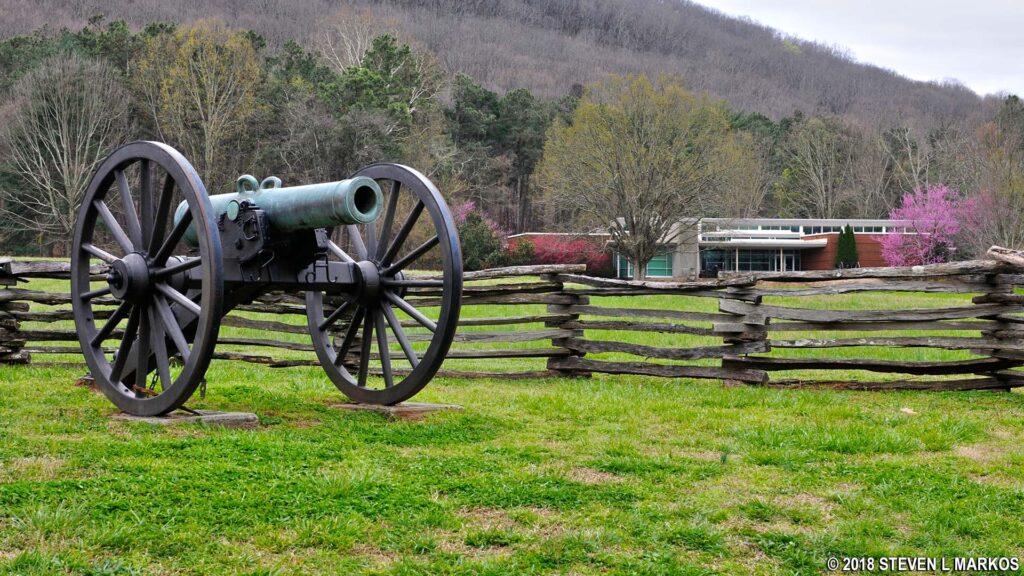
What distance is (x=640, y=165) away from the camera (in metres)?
42.2

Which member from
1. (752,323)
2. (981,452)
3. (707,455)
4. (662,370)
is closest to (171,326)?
(707,455)

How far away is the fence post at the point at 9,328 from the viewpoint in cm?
1018

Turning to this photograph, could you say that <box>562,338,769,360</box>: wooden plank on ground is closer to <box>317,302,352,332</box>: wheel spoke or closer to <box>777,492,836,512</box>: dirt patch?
<box>317,302,352,332</box>: wheel spoke

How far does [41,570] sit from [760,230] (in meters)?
62.5

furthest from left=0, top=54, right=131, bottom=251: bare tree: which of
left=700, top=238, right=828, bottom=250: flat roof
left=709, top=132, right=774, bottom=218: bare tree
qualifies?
left=700, top=238, right=828, bottom=250: flat roof

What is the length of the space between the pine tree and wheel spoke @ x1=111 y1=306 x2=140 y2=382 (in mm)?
53347

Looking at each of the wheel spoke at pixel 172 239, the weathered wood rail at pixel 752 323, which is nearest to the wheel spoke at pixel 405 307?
the wheel spoke at pixel 172 239

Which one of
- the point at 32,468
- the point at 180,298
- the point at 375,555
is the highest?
the point at 180,298

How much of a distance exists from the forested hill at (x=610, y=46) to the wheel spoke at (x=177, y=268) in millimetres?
73487

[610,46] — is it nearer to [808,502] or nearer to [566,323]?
[566,323]

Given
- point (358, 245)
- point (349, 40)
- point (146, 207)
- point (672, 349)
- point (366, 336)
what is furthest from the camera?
point (349, 40)

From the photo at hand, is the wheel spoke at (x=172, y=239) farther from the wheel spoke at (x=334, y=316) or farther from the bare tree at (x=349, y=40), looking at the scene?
the bare tree at (x=349, y=40)

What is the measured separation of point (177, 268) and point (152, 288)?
1.07 feet

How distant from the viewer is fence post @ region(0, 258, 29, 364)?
10.2 m
